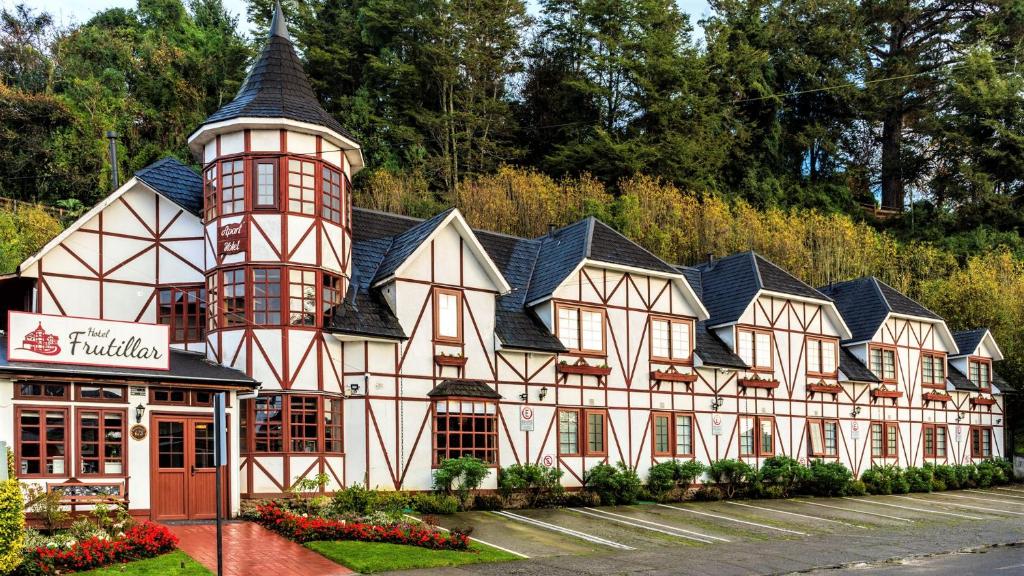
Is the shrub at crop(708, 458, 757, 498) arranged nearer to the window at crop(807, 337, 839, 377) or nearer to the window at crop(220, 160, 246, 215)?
the window at crop(807, 337, 839, 377)

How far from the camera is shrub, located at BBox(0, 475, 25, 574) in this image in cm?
1580

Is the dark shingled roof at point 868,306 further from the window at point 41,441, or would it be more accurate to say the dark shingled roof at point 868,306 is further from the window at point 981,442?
the window at point 41,441

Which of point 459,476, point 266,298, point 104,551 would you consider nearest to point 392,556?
point 104,551

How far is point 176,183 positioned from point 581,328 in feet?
39.1

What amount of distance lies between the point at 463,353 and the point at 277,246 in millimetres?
5903

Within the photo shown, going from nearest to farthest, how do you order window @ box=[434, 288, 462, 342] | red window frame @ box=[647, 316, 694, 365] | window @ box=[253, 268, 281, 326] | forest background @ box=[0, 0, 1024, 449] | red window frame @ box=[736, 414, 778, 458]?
window @ box=[253, 268, 281, 326]
window @ box=[434, 288, 462, 342]
red window frame @ box=[647, 316, 694, 365]
red window frame @ box=[736, 414, 778, 458]
forest background @ box=[0, 0, 1024, 449]

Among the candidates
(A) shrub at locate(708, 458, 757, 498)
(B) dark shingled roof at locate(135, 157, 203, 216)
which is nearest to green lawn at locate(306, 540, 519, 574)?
(B) dark shingled roof at locate(135, 157, 203, 216)

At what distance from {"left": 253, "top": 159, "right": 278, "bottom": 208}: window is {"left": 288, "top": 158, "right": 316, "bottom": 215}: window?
0.35 m

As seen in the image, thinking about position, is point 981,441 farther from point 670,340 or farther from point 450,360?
point 450,360

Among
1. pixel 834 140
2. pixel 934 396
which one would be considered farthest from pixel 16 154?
pixel 834 140

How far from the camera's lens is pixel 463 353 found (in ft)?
93.4

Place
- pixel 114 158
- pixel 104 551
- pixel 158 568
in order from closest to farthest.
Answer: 1. pixel 158 568
2. pixel 104 551
3. pixel 114 158

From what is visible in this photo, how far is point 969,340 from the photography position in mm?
44531

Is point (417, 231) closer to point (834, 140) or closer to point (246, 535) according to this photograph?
point (246, 535)
